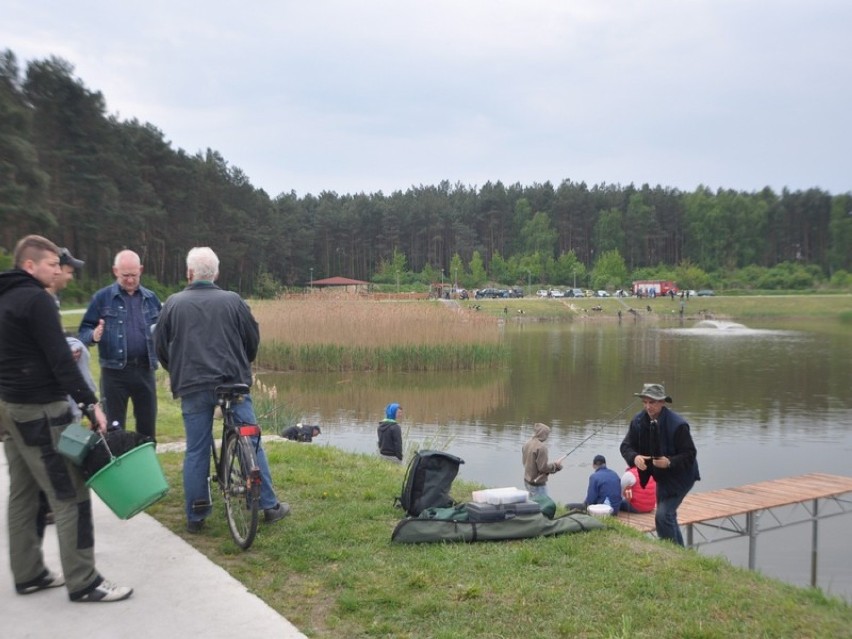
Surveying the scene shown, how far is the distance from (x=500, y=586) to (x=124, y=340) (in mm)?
3293

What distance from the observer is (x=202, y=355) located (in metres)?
4.84

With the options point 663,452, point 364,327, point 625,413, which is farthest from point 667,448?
point 364,327

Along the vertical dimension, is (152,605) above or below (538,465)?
above

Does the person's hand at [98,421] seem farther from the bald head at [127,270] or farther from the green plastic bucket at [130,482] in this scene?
the bald head at [127,270]

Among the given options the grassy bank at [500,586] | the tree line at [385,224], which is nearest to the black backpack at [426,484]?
the grassy bank at [500,586]

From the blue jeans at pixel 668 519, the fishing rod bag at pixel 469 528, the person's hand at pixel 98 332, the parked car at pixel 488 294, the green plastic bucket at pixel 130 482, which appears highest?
the person's hand at pixel 98 332

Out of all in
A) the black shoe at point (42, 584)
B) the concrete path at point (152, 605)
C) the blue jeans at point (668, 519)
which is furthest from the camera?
the blue jeans at point (668, 519)

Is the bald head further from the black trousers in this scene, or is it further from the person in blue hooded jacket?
the person in blue hooded jacket

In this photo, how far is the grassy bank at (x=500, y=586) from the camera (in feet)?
12.1

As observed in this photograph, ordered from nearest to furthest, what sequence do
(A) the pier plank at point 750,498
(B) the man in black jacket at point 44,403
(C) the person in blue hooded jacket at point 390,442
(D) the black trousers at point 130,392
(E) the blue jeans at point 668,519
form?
(B) the man in black jacket at point 44,403, (D) the black trousers at point 130,392, (E) the blue jeans at point 668,519, (A) the pier plank at point 750,498, (C) the person in blue hooded jacket at point 390,442

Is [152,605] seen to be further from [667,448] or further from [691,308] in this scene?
[691,308]

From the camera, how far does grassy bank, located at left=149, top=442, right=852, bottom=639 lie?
12.1ft

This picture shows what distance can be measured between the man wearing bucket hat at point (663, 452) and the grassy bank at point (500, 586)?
1226mm

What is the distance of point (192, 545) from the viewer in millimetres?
4777
